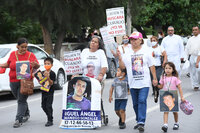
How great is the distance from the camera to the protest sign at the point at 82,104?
27.2ft

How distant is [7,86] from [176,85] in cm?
621

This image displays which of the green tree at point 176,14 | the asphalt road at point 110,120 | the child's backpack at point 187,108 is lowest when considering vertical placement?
the asphalt road at point 110,120

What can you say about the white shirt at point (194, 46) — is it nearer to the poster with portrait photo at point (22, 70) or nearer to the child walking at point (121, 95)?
the child walking at point (121, 95)

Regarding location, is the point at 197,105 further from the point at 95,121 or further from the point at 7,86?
the point at 7,86

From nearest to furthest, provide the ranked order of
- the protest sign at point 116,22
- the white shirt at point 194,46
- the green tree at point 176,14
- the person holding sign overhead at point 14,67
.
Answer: the person holding sign overhead at point 14,67, the protest sign at point 116,22, the white shirt at point 194,46, the green tree at point 176,14

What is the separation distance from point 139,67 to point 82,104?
1288mm

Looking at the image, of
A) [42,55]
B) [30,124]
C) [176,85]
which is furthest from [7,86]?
[176,85]

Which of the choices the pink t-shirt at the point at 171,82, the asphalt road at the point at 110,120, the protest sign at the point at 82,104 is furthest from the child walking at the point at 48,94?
the pink t-shirt at the point at 171,82

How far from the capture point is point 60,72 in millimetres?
15773

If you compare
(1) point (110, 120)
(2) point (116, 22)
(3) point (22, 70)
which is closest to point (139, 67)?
(1) point (110, 120)

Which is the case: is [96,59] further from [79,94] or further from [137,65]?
[137,65]

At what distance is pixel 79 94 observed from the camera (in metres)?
8.38

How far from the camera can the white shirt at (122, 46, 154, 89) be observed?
25.9 ft

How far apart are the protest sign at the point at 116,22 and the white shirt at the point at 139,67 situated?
2259mm
